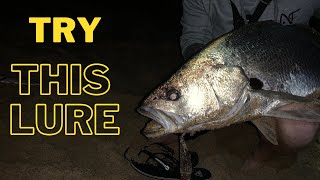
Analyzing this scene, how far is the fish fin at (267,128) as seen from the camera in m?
2.46

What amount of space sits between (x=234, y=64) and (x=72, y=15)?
6353 mm

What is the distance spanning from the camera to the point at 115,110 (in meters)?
3.70

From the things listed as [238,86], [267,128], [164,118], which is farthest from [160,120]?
[267,128]

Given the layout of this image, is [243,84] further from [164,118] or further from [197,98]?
[164,118]

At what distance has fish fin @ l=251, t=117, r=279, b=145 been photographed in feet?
8.06

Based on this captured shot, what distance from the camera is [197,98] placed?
1.99m

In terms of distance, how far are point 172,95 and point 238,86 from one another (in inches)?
14.1

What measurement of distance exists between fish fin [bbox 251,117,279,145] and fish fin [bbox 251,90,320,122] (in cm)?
31

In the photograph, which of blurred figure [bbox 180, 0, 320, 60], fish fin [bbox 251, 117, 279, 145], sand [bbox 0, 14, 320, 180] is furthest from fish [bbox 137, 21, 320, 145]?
sand [bbox 0, 14, 320, 180]

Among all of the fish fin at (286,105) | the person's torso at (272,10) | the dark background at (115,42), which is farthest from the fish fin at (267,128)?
the dark background at (115,42)

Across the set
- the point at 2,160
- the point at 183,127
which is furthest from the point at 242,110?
the point at 2,160

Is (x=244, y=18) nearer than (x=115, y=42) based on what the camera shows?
Yes

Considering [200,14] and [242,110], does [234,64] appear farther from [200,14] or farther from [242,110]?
[200,14]

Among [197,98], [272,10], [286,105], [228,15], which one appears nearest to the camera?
[197,98]
